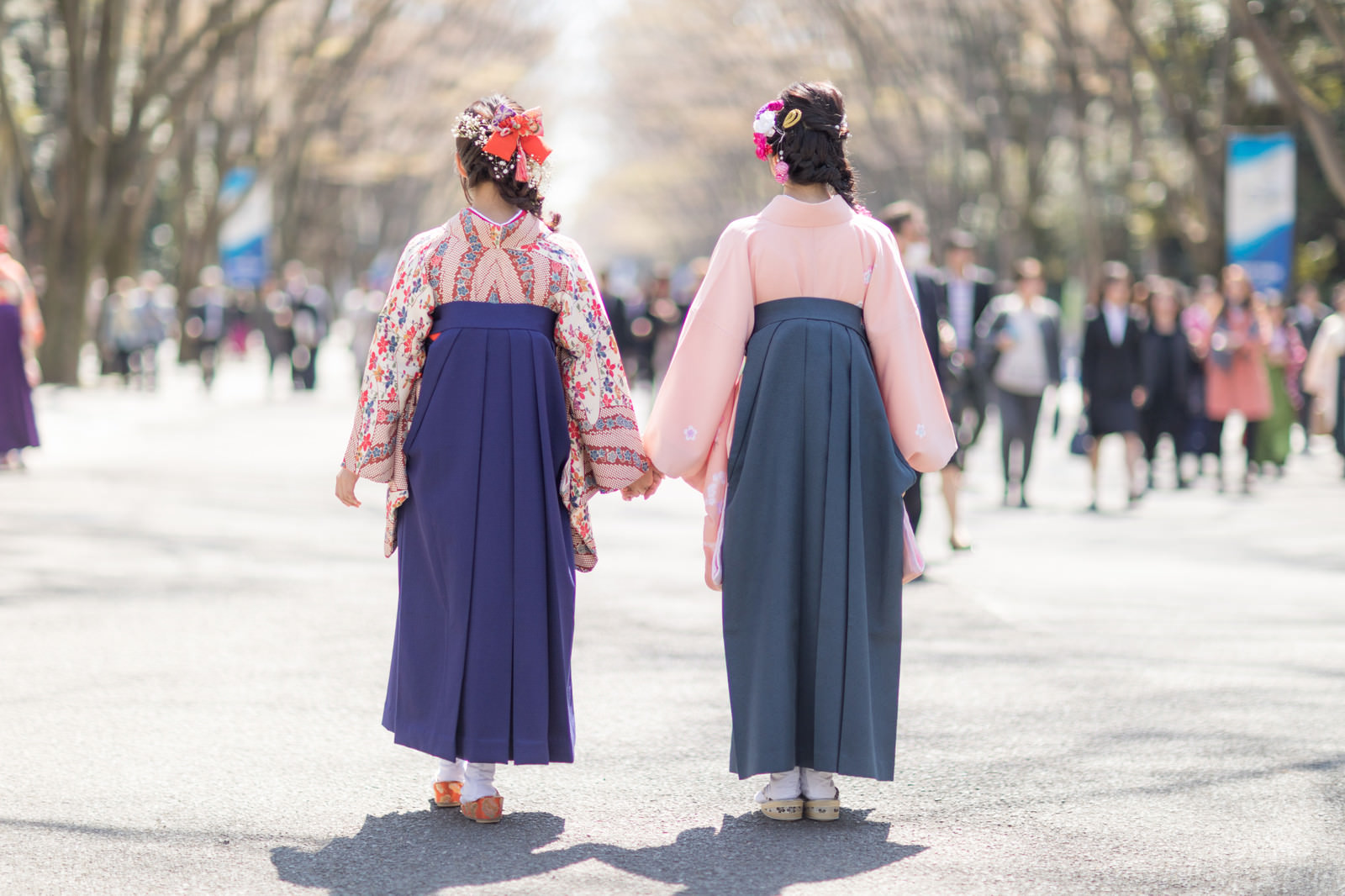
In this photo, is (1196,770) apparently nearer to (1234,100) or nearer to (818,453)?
(818,453)

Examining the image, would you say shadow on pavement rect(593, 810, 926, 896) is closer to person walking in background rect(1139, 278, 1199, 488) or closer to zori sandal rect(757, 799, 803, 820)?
zori sandal rect(757, 799, 803, 820)

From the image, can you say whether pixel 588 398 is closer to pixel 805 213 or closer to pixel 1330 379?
pixel 805 213

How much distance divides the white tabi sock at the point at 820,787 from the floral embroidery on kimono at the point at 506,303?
2.85ft

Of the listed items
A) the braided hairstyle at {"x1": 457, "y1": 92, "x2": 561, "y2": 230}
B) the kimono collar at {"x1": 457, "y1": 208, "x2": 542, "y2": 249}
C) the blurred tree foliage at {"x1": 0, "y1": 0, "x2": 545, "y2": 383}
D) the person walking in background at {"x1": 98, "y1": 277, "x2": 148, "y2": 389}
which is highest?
the blurred tree foliage at {"x1": 0, "y1": 0, "x2": 545, "y2": 383}

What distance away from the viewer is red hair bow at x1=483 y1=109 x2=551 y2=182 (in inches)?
175

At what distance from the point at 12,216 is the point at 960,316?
18.6 m

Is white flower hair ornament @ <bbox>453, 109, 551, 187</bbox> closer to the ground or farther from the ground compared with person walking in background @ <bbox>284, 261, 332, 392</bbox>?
closer to the ground

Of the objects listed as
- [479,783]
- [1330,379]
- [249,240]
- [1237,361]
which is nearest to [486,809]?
[479,783]

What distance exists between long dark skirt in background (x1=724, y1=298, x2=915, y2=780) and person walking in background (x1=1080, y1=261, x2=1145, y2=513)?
342 inches

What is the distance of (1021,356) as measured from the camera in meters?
12.2

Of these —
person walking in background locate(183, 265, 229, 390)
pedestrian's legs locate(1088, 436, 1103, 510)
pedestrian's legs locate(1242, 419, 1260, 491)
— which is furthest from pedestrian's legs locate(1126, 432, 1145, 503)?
person walking in background locate(183, 265, 229, 390)

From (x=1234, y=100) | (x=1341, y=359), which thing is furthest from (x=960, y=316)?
(x=1234, y=100)

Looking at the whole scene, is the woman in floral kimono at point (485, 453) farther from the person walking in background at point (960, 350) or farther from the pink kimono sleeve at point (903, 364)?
the person walking in background at point (960, 350)

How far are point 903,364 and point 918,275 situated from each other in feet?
14.5
